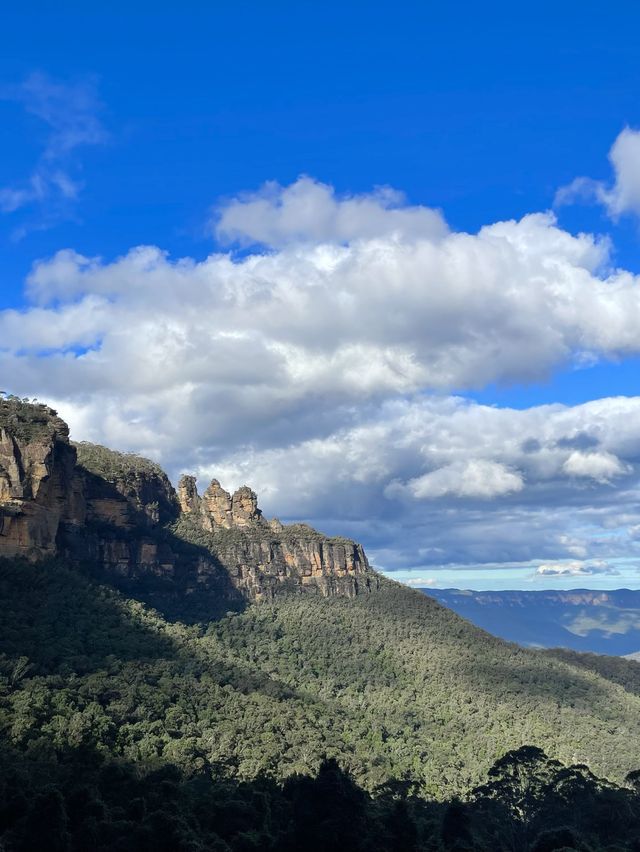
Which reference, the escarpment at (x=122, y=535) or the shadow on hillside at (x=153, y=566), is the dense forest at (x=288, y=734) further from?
the escarpment at (x=122, y=535)

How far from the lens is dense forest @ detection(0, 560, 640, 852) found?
5203 centimetres

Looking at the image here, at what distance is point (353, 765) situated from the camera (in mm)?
85438

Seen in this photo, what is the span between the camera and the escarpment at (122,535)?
11825 cm

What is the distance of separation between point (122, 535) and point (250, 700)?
7640cm

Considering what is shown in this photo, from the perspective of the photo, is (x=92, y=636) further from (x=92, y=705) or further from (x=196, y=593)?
(x=196, y=593)

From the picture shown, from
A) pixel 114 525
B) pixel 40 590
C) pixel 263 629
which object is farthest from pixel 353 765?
pixel 114 525

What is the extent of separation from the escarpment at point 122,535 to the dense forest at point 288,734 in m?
9.56

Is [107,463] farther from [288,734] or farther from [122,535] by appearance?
[288,734]

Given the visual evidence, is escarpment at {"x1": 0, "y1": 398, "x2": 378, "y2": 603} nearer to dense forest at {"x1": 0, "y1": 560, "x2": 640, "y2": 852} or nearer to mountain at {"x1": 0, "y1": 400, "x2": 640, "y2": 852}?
mountain at {"x1": 0, "y1": 400, "x2": 640, "y2": 852}

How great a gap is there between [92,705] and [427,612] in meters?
120

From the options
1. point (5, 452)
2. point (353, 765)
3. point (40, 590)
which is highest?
point (5, 452)

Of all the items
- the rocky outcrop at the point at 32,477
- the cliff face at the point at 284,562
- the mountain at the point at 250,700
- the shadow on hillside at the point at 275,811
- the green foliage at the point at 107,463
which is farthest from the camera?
the cliff face at the point at 284,562

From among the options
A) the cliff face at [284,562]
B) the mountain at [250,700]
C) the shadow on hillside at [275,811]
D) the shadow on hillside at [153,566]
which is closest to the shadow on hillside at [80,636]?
the mountain at [250,700]

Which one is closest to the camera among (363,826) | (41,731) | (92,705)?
(363,826)
